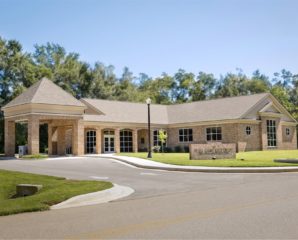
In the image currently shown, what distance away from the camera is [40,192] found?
1319 cm

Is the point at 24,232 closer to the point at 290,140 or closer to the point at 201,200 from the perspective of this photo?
the point at 201,200

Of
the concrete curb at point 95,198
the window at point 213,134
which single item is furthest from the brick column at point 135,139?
the concrete curb at point 95,198

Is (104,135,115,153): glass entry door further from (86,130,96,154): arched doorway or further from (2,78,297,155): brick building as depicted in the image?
(86,130,96,154): arched doorway

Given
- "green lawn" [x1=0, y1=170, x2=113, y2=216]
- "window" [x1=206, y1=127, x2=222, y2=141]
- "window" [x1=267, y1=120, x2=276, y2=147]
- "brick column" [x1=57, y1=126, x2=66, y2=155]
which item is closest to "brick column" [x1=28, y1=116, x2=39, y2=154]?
"brick column" [x1=57, y1=126, x2=66, y2=155]

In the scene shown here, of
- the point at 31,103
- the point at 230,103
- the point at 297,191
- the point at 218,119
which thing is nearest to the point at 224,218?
the point at 297,191

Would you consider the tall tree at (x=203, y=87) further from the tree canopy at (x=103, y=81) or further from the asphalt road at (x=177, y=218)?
the asphalt road at (x=177, y=218)

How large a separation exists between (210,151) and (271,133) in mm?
21052

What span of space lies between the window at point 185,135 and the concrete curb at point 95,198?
1323 inches

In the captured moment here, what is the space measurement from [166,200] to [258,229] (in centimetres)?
432

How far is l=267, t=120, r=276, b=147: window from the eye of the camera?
4719cm

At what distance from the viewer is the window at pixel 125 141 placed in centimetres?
4741

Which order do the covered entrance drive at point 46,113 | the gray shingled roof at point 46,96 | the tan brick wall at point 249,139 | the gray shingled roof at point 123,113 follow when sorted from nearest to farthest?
the covered entrance drive at point 46,113
the gray shingled roof at point 46,96
the tan brick wall at point 249,139
the gray shingled roof at point 123,113

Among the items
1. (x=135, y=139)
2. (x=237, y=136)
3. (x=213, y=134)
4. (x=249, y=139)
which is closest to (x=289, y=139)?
(x=249, y=139)

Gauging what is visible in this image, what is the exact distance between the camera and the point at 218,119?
44250 mm
